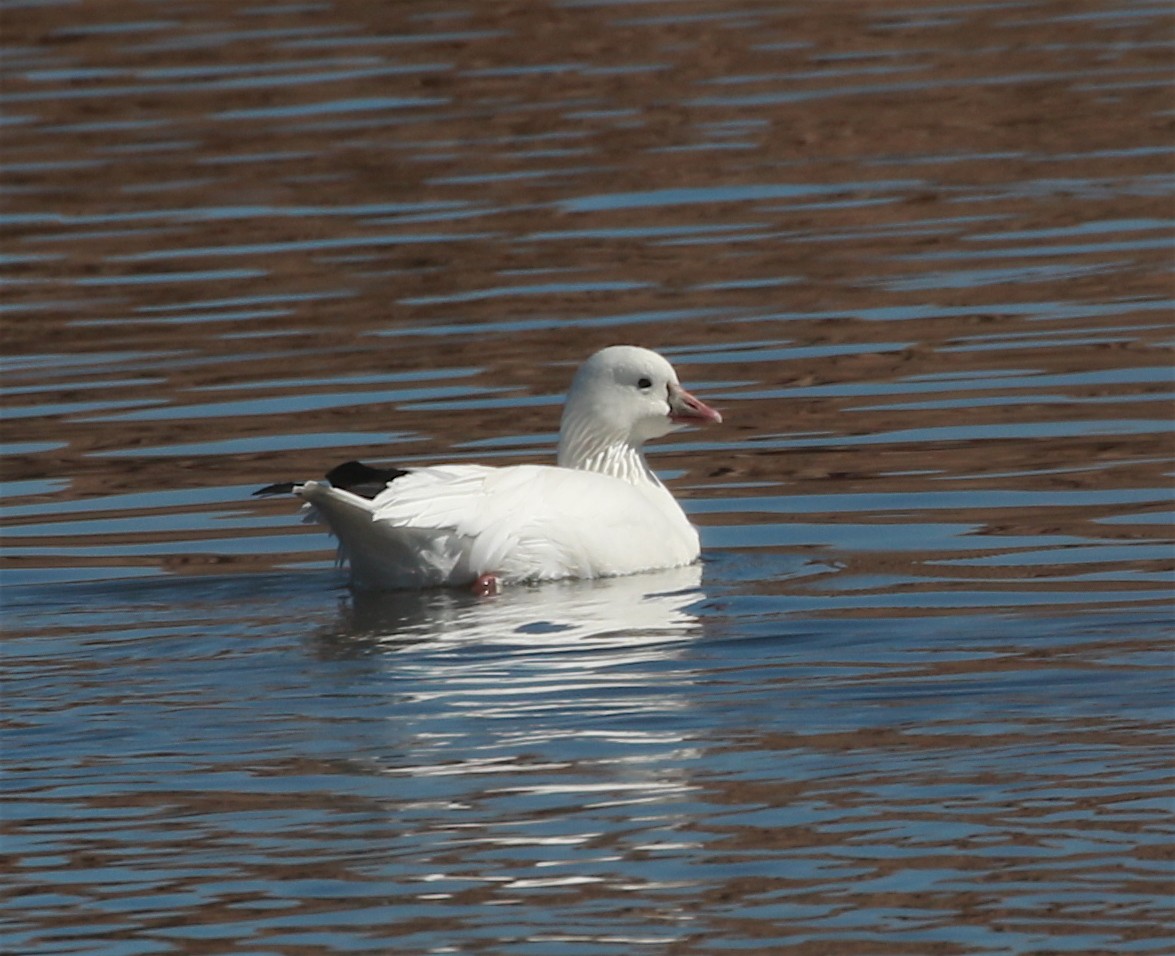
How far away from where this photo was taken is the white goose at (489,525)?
9.66 meters

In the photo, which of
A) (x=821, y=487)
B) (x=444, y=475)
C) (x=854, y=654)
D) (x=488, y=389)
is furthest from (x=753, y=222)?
(x=854, y=654)

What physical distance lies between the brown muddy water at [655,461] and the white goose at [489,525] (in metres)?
0.14

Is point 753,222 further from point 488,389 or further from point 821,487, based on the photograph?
point 821,487

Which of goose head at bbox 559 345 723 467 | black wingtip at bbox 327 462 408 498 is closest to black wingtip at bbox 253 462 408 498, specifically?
black wingtip at bbox 327 462 408 498

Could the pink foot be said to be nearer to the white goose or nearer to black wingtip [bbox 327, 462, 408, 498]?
the white goose

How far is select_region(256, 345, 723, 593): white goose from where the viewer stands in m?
9.66

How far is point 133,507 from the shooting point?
11.7 meters

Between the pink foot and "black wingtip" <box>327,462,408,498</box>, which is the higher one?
"black wingtip" <box>327,462,408,498</box>

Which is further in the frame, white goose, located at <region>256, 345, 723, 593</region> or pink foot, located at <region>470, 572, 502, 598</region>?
pink foot, located at <region>470, 572, 502, 598</region>

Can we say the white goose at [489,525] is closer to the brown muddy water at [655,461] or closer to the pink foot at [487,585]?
the pink foot at [487,585]

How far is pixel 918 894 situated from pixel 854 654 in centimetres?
223

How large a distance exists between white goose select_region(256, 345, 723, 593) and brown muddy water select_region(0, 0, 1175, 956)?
0.14 meters

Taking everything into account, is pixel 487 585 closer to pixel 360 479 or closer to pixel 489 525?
pixel 489 525

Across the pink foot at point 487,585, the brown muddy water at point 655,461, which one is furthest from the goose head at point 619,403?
the pink foot at point 487,585
